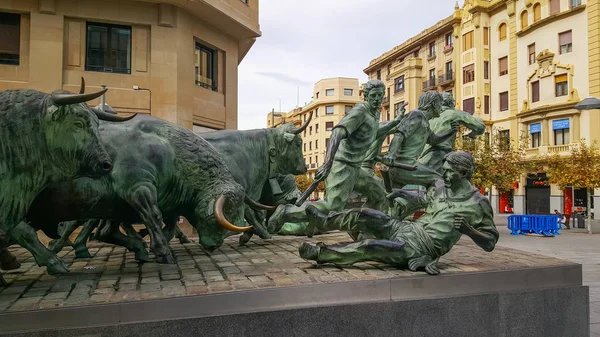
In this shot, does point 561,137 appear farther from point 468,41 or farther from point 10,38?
point 10,38

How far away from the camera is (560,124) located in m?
31.0

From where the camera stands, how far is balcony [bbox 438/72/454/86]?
4123 centimetres

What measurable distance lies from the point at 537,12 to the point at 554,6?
1.39 m

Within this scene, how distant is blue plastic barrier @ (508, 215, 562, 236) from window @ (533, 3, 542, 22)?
65.0 feet

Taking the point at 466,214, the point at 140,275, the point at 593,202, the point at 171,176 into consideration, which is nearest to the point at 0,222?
the point at 140,275

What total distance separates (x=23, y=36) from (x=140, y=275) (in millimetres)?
13569

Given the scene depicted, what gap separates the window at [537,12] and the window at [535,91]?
178 inches

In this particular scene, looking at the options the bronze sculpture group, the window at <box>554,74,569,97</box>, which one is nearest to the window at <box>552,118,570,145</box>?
the window at <box>554,74,569,97</box>

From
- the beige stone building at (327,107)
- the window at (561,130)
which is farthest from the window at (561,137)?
the beige stone building at (327,107)

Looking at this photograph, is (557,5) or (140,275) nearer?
(140,275)

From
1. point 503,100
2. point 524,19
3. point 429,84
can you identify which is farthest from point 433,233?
point 429,84

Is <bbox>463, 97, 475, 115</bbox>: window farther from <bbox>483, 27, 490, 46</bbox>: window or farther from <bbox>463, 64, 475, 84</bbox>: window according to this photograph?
<bbox>483, 27, 490, 46</bbox>: window

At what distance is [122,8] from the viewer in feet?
50.2

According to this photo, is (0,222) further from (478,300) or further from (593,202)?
(593,202)
